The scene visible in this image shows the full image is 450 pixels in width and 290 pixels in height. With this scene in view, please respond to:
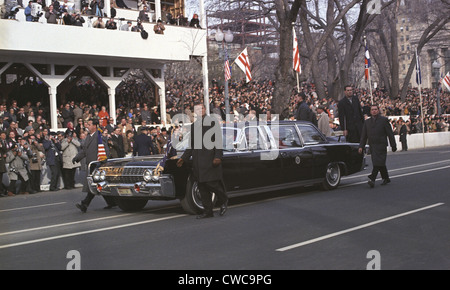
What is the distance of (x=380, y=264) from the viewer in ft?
22.3

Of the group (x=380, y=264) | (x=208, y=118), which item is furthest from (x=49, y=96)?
(x=380, y=264)

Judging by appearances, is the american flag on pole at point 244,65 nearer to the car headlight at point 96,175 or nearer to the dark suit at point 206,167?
the car headlight at point 96,175

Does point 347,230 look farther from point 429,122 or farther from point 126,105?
point 429,122

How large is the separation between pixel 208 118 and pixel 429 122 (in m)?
32.0

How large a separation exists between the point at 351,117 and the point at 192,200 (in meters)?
6.13

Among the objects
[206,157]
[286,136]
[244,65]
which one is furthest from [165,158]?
[244,65]

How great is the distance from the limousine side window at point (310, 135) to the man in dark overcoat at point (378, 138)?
1070 mm

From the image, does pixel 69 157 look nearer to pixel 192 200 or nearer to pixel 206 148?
pixel 192 200

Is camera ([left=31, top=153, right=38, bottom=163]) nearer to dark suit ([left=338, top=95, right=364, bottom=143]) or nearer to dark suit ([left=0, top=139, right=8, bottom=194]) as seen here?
dark suit ([left=0, top=139, right=8, bottom=194])

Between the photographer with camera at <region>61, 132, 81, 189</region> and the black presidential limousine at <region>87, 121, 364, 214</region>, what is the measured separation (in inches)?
291

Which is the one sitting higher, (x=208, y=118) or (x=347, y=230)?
(x=208, y=118)

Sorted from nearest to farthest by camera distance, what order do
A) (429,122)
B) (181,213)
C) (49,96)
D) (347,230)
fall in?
Answer: (347,230) < (181,213) < (49,96) < (429,122)

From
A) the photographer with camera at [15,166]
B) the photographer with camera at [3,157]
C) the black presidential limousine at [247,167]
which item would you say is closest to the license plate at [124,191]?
the black presidential limousine at [247,167]

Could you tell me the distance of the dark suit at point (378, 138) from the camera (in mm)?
14234
